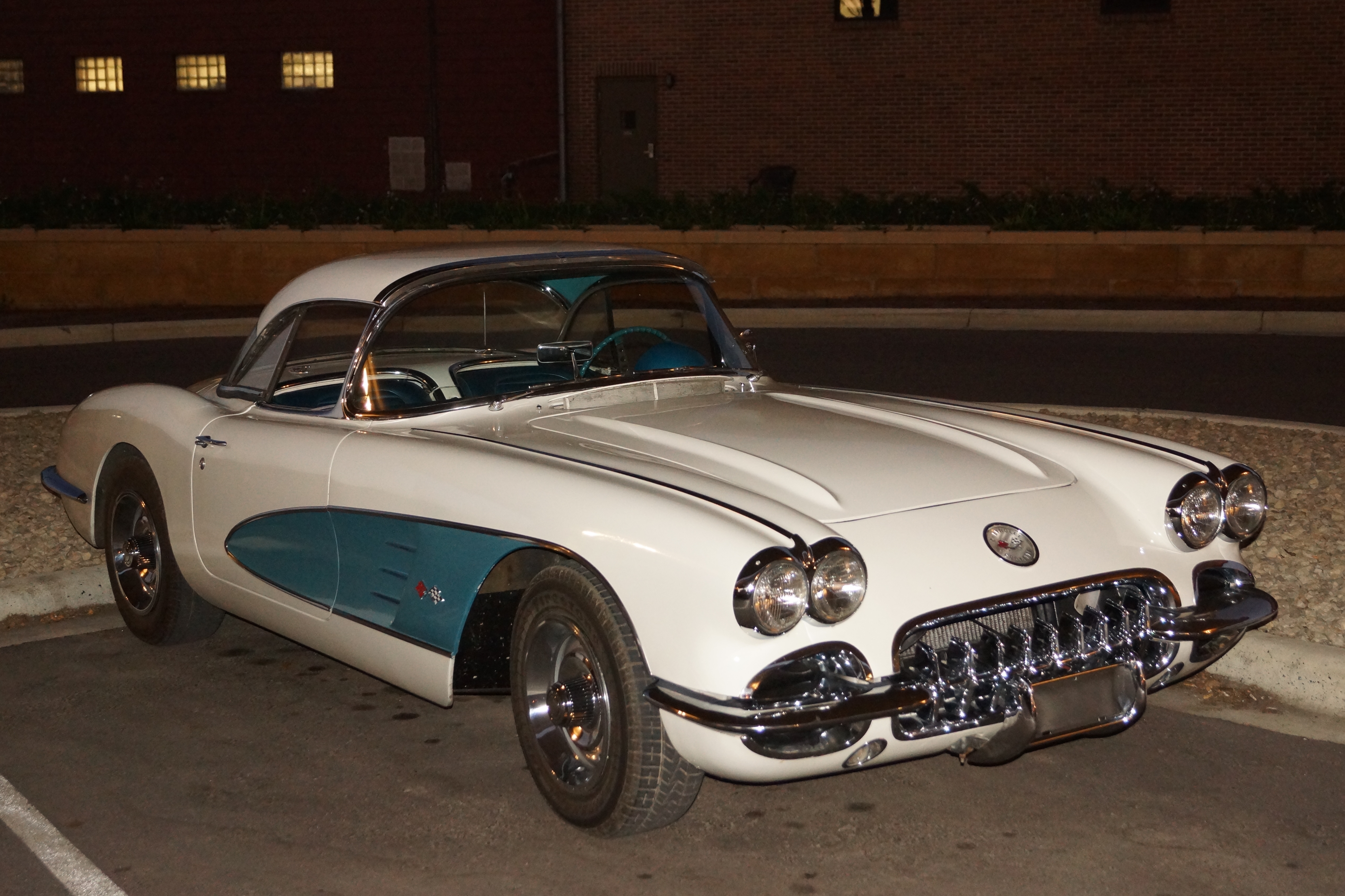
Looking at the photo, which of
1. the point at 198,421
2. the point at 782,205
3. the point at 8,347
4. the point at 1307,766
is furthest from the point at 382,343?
the point at 782,205

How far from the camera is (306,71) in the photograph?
27875 millimetres

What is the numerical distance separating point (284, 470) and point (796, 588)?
203 centimetres

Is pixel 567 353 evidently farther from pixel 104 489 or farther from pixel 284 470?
pixel 104 489

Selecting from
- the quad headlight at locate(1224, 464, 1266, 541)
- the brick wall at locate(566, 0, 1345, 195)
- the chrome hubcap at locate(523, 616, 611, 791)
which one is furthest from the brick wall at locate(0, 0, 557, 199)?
the chrome hubcap at locate(523, 616, 611, 791)

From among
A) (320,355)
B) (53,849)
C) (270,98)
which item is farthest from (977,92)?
(53,849)

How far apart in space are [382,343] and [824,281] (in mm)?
12794

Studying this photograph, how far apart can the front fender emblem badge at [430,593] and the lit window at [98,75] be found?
Answer: 2726 cm

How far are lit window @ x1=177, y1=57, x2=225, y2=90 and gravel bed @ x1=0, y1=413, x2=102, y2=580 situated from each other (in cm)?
2079

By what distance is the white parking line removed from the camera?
371cm

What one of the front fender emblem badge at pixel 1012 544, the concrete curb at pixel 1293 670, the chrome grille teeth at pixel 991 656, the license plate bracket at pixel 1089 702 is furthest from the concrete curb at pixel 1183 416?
the chrome grille teeth at pixel 991 656

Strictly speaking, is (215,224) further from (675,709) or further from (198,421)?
(675,709)

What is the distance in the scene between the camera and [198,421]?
532 cm

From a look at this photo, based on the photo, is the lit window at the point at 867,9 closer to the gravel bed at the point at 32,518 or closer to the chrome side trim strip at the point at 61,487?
the gravel bed at the point at 32,518

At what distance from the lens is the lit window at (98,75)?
94.2ft
